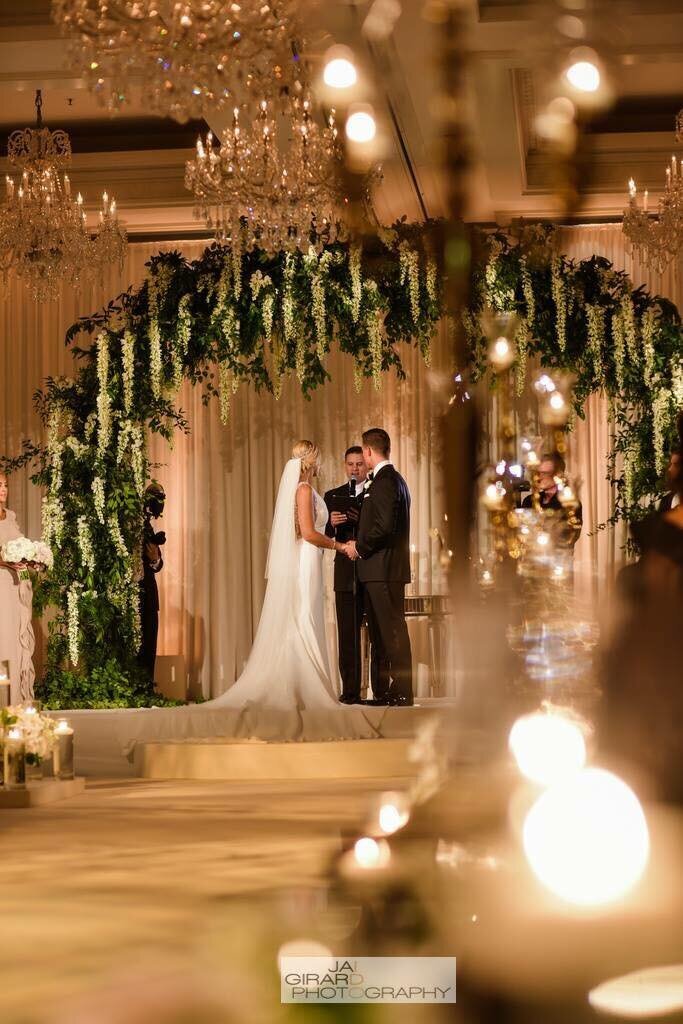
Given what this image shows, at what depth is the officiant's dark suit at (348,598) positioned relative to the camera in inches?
348

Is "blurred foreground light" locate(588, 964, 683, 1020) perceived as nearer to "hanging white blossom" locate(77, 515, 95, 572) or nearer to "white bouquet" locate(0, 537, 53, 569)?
"hanging white blossom" locate(77, 515, 95, 572)

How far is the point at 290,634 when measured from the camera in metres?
8.14

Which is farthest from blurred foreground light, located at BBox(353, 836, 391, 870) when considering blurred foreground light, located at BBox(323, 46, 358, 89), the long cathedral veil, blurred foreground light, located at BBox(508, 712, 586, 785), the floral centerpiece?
the long cathedral veil

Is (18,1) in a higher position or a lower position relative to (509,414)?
higher

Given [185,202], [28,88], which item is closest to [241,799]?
[28,88]

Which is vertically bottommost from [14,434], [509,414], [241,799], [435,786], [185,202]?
[241,799]

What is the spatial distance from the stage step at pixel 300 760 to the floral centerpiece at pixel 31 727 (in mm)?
1036

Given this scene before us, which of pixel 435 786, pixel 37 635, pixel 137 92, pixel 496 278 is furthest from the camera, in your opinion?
pixel 37 635

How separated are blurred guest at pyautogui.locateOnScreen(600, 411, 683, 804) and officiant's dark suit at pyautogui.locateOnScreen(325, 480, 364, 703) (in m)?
5.45

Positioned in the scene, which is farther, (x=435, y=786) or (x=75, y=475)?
(x=75, y=475)

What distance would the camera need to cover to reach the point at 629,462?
945 centimetres

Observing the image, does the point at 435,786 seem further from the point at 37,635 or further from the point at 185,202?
the point at 37,635

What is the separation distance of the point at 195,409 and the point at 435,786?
36.3ft

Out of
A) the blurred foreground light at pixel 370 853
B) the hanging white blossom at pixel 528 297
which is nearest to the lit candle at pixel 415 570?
A: the hanging white blossom at pixel 528 297
